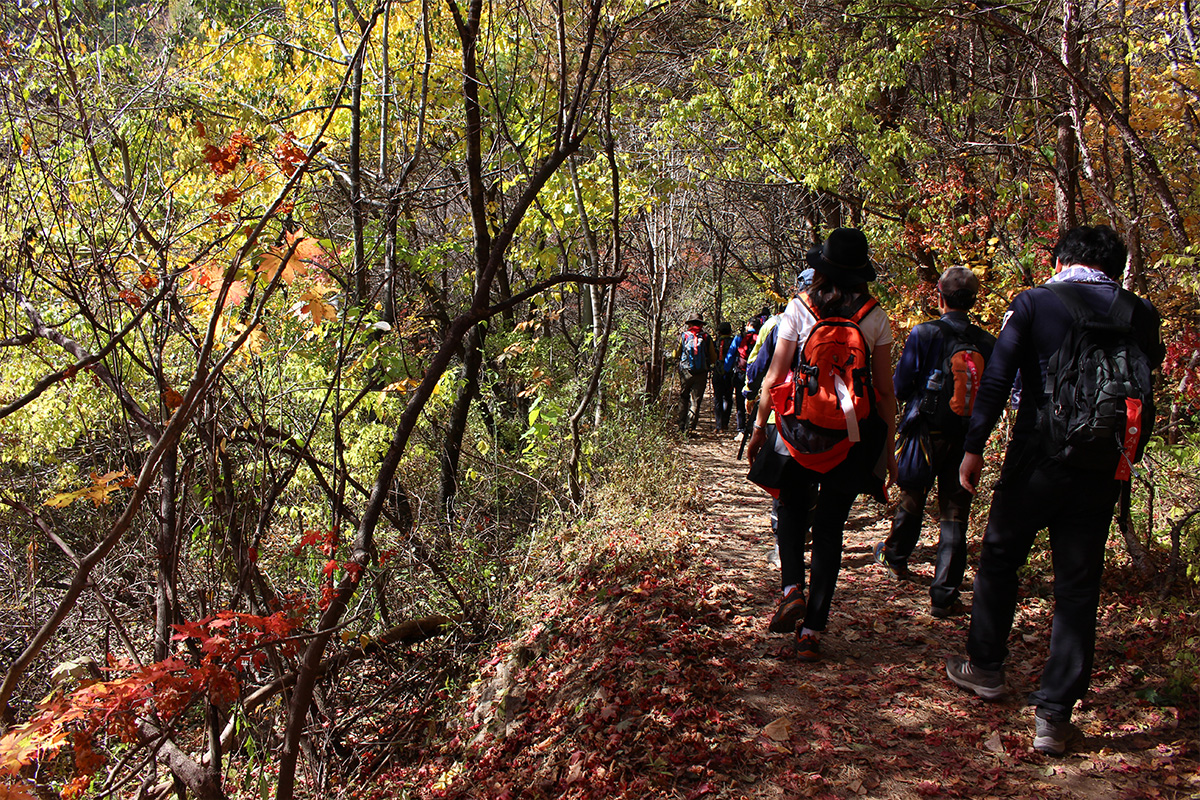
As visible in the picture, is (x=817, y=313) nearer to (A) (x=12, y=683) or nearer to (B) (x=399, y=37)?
(A) (x=12, y=683)

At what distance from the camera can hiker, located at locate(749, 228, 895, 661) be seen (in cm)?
360

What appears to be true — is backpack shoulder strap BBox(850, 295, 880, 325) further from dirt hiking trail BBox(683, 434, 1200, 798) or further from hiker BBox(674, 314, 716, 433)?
hiker BBox(674, 314, 716, 433)

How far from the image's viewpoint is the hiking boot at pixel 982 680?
3.31 m

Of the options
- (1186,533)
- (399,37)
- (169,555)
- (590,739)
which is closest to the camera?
(169,555)

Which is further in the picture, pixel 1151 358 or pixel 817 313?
pixel 817 313

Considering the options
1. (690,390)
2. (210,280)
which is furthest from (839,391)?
(690,390)

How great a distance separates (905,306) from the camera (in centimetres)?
801

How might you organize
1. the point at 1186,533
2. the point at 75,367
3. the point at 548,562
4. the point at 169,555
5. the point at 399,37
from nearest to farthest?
the point at 75,367 < the point at 169,555 < the point at 1186,533 < the point at 548,562 < the point at 399,37

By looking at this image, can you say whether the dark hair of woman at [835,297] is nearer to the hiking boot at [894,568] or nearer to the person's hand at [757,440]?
the person's hand at [757,440]

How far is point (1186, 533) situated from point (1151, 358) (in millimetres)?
2285

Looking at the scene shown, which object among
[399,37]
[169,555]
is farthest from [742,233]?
[169,555]

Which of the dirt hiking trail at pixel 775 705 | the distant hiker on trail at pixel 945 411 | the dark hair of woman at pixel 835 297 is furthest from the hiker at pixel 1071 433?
the distant hiker on trail at pixel 945 411

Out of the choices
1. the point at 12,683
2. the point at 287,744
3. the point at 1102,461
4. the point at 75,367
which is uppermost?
the point at 75,367

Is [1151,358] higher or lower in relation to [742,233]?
lower
